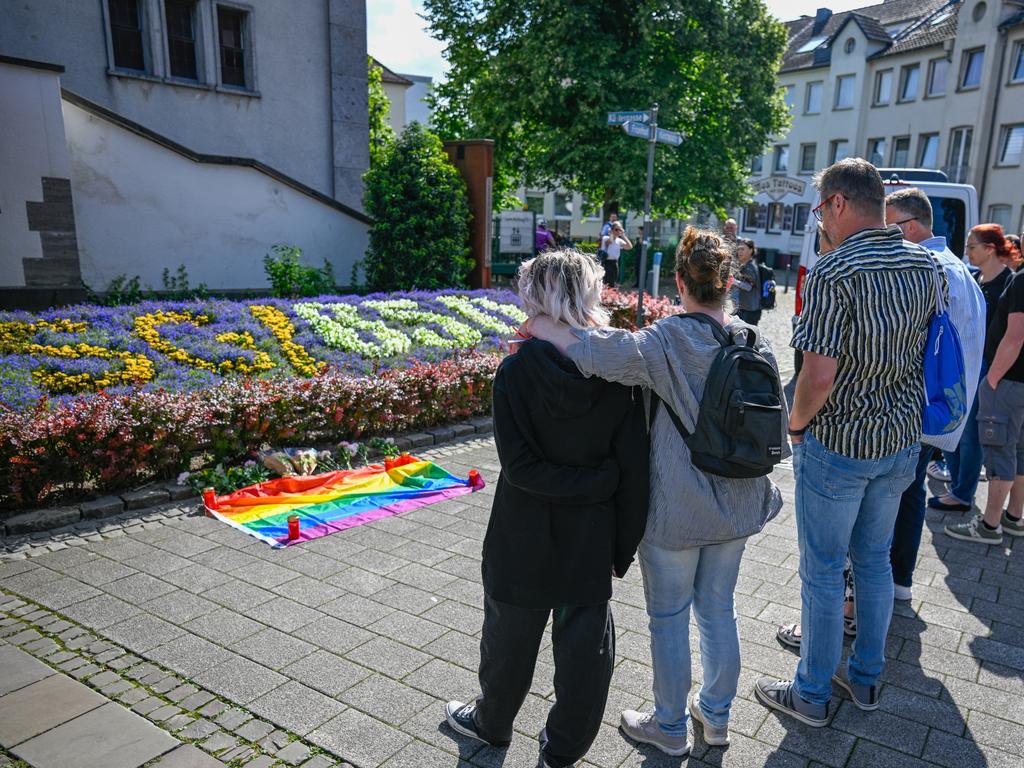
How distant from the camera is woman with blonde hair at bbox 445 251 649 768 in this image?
260 centimetres

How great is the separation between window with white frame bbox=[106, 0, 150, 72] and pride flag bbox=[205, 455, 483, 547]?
1105 cm

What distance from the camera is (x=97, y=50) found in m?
13.1

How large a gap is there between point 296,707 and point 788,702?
2.18m

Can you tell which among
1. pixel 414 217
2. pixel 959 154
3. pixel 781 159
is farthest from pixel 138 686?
pixel 781 159

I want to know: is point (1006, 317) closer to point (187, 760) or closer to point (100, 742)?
point (187, 760)

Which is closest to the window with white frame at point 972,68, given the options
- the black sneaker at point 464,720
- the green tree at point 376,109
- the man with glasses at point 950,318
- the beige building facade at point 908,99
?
the beige building facade at point 908,99

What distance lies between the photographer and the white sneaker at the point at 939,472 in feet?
21.8

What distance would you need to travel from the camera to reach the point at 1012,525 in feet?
18.2

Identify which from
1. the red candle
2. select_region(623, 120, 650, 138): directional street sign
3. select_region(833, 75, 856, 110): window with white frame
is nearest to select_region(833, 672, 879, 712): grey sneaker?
the red candle

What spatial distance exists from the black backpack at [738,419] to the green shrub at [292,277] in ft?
33.2

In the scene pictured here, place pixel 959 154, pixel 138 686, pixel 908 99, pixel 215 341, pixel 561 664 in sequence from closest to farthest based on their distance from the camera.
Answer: pixel 561 664 < pixel 138 686 < pixel 215 341 < pixel 959 154 < pixel 908 99

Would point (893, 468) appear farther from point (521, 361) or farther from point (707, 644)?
point (521, 361)

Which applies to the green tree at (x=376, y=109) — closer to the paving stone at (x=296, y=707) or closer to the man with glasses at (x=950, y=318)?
the man with glasses at (x=950, y=318)

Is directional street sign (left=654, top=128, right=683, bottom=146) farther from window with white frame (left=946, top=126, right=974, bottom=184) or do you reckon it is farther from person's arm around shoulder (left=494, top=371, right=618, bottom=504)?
window with white frame (left=946, top=126, right=974, bottom=184)
